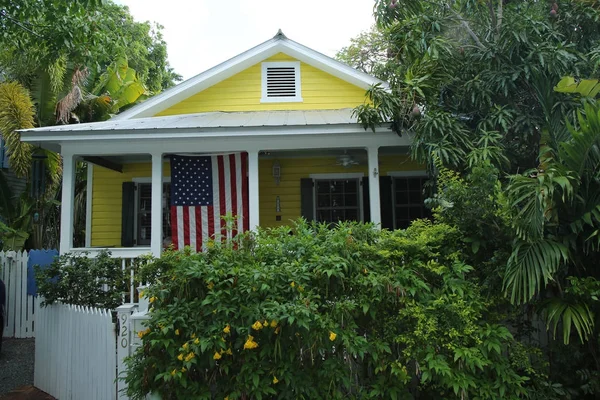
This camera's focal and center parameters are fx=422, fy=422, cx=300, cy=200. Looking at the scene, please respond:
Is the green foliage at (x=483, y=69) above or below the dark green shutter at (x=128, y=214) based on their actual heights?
above

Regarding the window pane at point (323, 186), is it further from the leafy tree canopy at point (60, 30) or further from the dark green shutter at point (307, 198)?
the leafy tree canopy at point (60, 30)

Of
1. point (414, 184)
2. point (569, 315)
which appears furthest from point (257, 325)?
point (414, 184)

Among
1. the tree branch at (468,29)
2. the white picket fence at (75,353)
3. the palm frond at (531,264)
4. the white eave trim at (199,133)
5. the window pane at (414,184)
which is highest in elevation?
the tree branch at (468,29)

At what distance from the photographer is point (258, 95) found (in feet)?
34.8

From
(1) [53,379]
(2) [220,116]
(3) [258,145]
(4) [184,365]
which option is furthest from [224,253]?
(2) [220,116]

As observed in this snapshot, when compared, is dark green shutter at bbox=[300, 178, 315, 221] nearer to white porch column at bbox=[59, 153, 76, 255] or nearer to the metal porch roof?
the metal porch roof

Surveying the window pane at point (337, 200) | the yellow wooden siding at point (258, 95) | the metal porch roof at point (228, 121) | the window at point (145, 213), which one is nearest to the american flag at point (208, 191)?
the metal porch roof at point (228, 121)

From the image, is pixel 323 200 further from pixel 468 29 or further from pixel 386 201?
pixel 468 29

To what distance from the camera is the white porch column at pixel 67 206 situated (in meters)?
7.66

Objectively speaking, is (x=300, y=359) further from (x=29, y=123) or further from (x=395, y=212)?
(x=29, y=123)

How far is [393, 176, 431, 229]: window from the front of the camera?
391 inches

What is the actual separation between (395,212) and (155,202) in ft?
17.6

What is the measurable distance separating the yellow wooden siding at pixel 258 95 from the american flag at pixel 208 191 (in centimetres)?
280

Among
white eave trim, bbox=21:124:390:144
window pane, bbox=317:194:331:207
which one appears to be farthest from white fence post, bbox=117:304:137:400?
window pane, bbox=317:194:331:207
